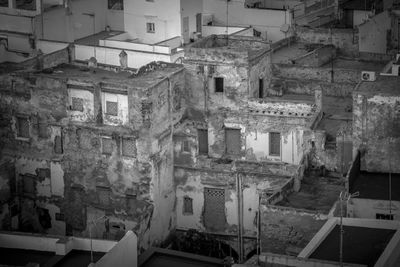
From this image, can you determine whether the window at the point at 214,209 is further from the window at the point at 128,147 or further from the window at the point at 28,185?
the window at the point at 28,185

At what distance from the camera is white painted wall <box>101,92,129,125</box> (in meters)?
62.4

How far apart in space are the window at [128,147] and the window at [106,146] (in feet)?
2.61

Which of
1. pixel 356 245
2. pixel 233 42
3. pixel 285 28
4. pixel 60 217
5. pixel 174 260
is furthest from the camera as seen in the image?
pixel 285 28

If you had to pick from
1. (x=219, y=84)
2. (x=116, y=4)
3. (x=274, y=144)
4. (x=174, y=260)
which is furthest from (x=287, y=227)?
(x=116, y=4)

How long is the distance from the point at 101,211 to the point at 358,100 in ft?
55.0

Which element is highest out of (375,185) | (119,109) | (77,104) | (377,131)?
(77,104)

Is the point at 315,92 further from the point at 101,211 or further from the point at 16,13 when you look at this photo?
the point at 16,13

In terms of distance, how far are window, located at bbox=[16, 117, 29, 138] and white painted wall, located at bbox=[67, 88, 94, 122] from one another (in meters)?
3.23

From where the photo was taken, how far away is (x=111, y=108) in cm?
6303

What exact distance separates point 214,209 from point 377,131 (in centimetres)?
1241

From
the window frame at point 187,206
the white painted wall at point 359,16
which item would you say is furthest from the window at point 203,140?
the white painted wall at point 359,16

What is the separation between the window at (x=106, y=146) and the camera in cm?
6344

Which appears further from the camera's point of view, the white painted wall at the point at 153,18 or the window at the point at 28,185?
the white painted wall at the point at 153,18

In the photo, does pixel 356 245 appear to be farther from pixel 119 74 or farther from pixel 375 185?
pixel 119 74
